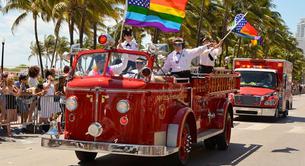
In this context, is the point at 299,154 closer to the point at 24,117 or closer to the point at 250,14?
the point at 24,117

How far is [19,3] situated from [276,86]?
24.1m

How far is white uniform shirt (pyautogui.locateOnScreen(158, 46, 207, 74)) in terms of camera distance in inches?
398

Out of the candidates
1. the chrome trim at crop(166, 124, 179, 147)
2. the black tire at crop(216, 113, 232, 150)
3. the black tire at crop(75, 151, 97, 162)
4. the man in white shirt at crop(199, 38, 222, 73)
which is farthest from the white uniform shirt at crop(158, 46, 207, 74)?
the black tire at crop(216, 113, 232, 150)

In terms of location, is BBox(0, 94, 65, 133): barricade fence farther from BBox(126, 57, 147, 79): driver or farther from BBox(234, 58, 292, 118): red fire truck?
BBox(234, 58, 292, 118): red fire truck

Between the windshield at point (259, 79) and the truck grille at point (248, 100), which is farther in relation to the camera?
the windshield at point (259, 79)

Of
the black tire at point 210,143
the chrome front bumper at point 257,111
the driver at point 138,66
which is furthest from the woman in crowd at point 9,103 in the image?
the chrome front bumper at point 257,111

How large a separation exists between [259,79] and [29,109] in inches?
445

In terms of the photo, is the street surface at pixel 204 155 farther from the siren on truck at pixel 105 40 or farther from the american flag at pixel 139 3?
the american flag at pixel 139 3

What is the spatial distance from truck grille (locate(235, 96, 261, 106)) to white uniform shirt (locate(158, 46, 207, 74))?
11.6 meters

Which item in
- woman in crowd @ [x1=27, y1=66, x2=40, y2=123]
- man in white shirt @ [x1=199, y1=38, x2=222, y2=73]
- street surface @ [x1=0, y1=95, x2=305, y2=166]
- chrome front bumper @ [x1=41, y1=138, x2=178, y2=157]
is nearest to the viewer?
chrome front bumper @ [x1=41, y1=138, x2=178, y2=157]

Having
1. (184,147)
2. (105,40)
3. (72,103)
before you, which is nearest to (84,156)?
(72,103)

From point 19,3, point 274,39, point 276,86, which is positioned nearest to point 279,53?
point 274,39

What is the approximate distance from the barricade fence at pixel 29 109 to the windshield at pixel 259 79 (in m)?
10.1

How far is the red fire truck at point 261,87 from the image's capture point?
21.5 metres
